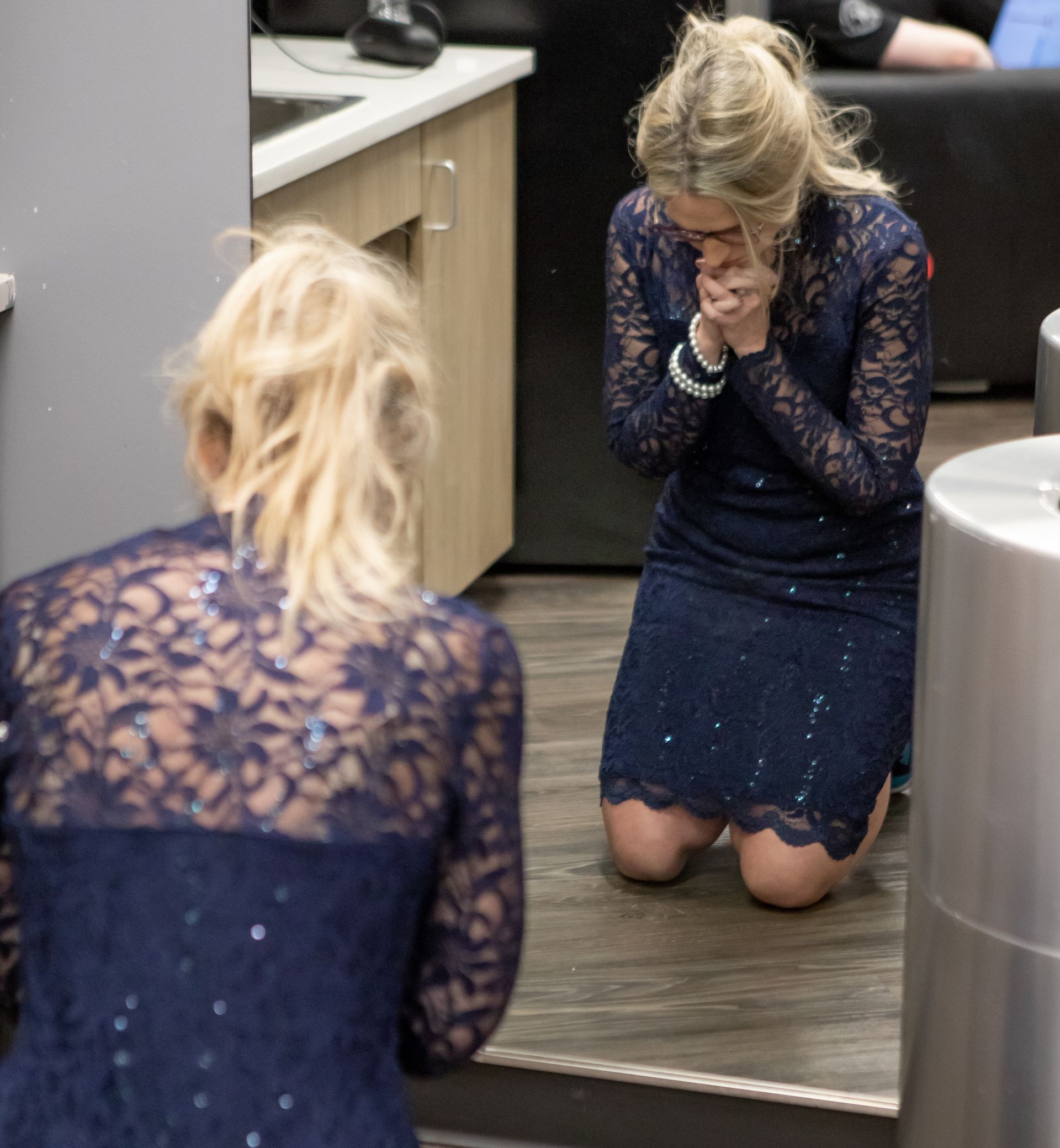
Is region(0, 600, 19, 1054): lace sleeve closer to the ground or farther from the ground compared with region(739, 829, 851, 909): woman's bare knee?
farther from the ground

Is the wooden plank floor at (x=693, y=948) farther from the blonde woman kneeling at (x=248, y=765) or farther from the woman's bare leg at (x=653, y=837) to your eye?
the blonde woman kneeling at (x=248, y=765)

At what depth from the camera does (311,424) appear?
94 cm

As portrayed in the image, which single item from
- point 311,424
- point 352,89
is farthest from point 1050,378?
point 352,89

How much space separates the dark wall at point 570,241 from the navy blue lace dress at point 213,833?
55.5 inches

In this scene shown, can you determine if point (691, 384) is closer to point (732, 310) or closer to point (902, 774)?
point (732, 310)

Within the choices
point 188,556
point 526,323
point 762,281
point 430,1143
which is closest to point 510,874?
point 188,556

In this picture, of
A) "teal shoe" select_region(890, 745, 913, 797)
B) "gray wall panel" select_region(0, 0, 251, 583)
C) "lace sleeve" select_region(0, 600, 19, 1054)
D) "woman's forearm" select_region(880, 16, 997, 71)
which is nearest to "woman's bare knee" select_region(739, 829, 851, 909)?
"teal shoe" select_region(890, 745, 913, 797)

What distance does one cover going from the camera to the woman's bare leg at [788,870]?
1912 millimetres

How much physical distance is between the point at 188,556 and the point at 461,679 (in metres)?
0.17

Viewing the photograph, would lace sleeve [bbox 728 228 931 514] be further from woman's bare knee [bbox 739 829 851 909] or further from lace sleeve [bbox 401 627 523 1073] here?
lace sleeve [bbox 401 627 523 1073]

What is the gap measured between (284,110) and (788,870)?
3.38 feet

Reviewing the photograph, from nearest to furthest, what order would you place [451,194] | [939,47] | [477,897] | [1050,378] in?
[477,897]
[1050,378]
[939,47]
[451,194]

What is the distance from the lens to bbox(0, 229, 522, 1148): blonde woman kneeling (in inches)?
36.1

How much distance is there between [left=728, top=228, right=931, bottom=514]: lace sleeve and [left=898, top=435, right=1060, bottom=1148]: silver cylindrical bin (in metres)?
0.62
